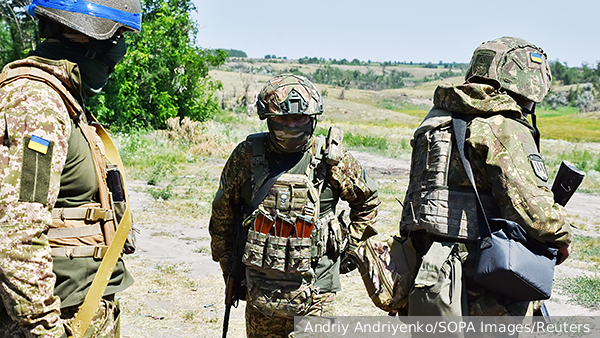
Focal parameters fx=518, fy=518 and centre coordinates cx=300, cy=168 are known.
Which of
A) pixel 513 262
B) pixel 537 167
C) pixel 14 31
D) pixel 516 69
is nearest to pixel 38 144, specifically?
pixel 513 262

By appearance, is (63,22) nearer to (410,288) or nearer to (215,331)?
(410,288)

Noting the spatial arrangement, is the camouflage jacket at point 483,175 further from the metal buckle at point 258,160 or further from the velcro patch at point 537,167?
the metal buckle at point 258,160

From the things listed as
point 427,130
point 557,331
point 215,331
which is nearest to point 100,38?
point 427,130

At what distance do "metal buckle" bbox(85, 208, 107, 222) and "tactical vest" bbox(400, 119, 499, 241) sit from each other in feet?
5.67

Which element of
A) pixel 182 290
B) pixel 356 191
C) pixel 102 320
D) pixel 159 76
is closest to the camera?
pixel 102 320

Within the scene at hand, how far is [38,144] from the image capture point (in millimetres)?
2025

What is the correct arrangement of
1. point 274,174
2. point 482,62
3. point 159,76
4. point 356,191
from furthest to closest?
point 159,76 < point 356,191 < point 274,174 < point 482,62

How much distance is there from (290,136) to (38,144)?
1.52m

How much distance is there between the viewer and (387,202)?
38.6 ft

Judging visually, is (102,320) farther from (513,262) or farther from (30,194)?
(513,262)

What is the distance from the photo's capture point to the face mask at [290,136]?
125 inches

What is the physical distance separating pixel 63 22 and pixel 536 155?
242 centimetres

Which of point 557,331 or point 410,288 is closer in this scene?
point 410,288

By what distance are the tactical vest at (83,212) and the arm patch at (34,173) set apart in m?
0.17
